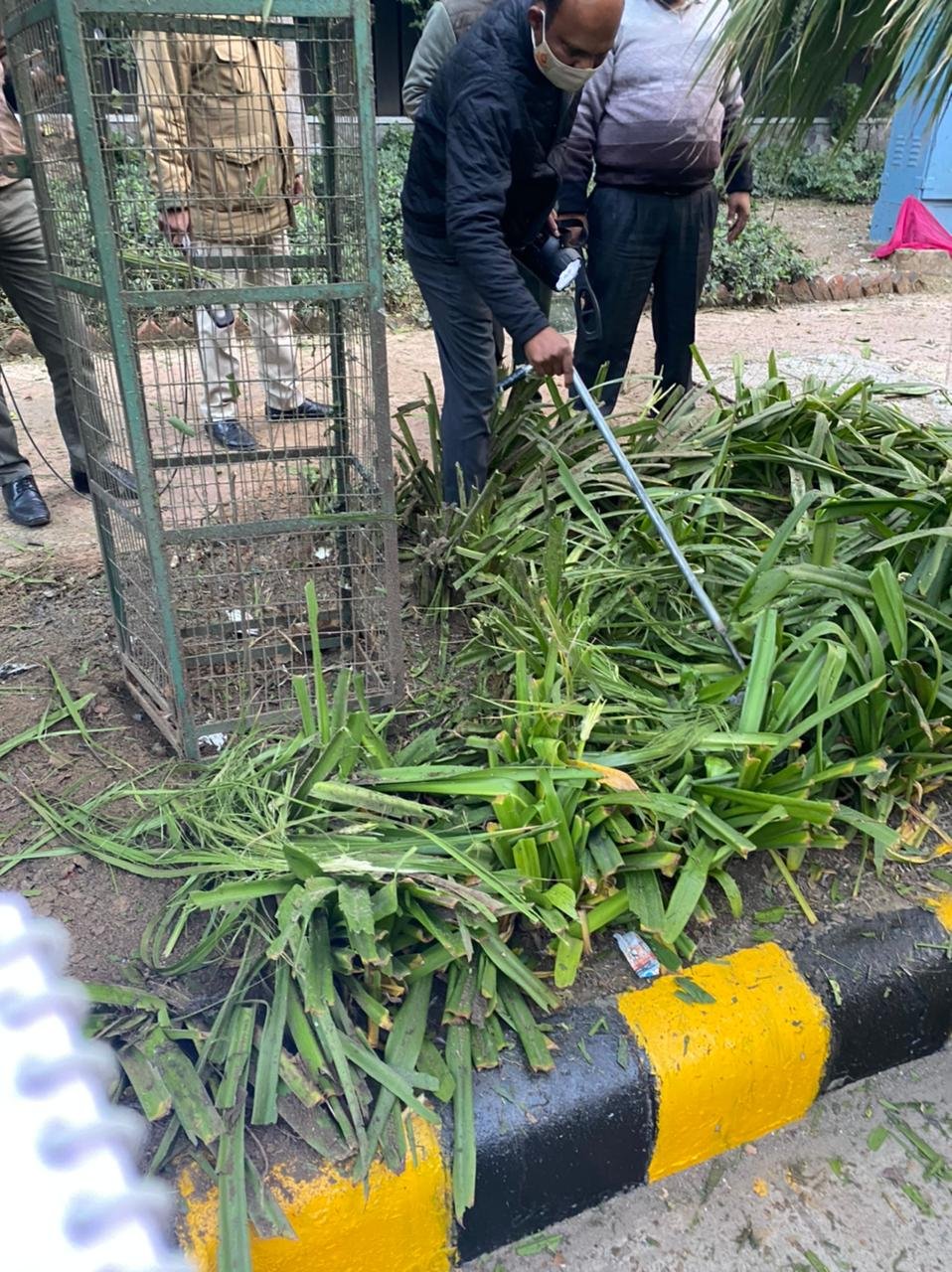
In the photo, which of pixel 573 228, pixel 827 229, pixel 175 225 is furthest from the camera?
pixel 827 229

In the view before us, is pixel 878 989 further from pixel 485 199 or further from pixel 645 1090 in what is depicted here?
pixel 485 199

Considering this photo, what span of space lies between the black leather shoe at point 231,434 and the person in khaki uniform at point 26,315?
97 centimetres

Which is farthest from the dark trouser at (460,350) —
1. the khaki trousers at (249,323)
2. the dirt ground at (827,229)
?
the dirt ground at (827,229)

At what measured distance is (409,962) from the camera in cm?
181

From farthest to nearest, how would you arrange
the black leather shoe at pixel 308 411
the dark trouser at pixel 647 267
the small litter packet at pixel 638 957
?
the dark trouser at pixel 647 267
the black leather shoe at pixel 308 411
the small litter packet at pixel 638 957

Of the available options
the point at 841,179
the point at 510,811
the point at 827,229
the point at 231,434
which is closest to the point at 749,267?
the point at 827,229

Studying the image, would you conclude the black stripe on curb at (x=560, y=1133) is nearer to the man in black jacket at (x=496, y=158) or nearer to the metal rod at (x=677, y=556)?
the metal rod at (x=677, y=556)

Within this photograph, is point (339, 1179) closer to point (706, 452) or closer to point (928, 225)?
point (706, 452)

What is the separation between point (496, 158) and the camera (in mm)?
2725

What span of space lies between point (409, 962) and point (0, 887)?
0.89 metres

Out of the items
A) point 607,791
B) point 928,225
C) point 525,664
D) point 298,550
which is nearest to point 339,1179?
point 607,791

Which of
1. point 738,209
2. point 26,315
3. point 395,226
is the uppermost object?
point 738,209

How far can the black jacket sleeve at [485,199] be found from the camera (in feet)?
8.81

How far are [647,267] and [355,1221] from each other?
3.44m
